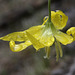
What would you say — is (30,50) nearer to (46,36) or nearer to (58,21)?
(58,21)

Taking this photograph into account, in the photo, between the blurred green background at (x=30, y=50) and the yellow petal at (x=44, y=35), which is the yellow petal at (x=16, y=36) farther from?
the blurred green background at (x=30, y=50)

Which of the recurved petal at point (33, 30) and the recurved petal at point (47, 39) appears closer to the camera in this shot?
the recurved petal at point (47, 39)

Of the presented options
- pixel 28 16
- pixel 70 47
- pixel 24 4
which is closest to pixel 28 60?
pixel 70 47

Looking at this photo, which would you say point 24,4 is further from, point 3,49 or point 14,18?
point 3,49

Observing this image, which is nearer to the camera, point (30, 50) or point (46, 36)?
point (46, 36)

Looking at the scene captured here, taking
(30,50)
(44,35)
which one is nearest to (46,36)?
(44,35)

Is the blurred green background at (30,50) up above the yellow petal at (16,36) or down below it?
below

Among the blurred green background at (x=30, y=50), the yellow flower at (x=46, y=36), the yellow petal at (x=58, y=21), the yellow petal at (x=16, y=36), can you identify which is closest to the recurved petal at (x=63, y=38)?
the yellow flower at (x=46, y=36)

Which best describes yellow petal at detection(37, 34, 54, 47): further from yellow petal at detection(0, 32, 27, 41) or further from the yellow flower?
yellow petal at detection(0, 32, 27, 41)
